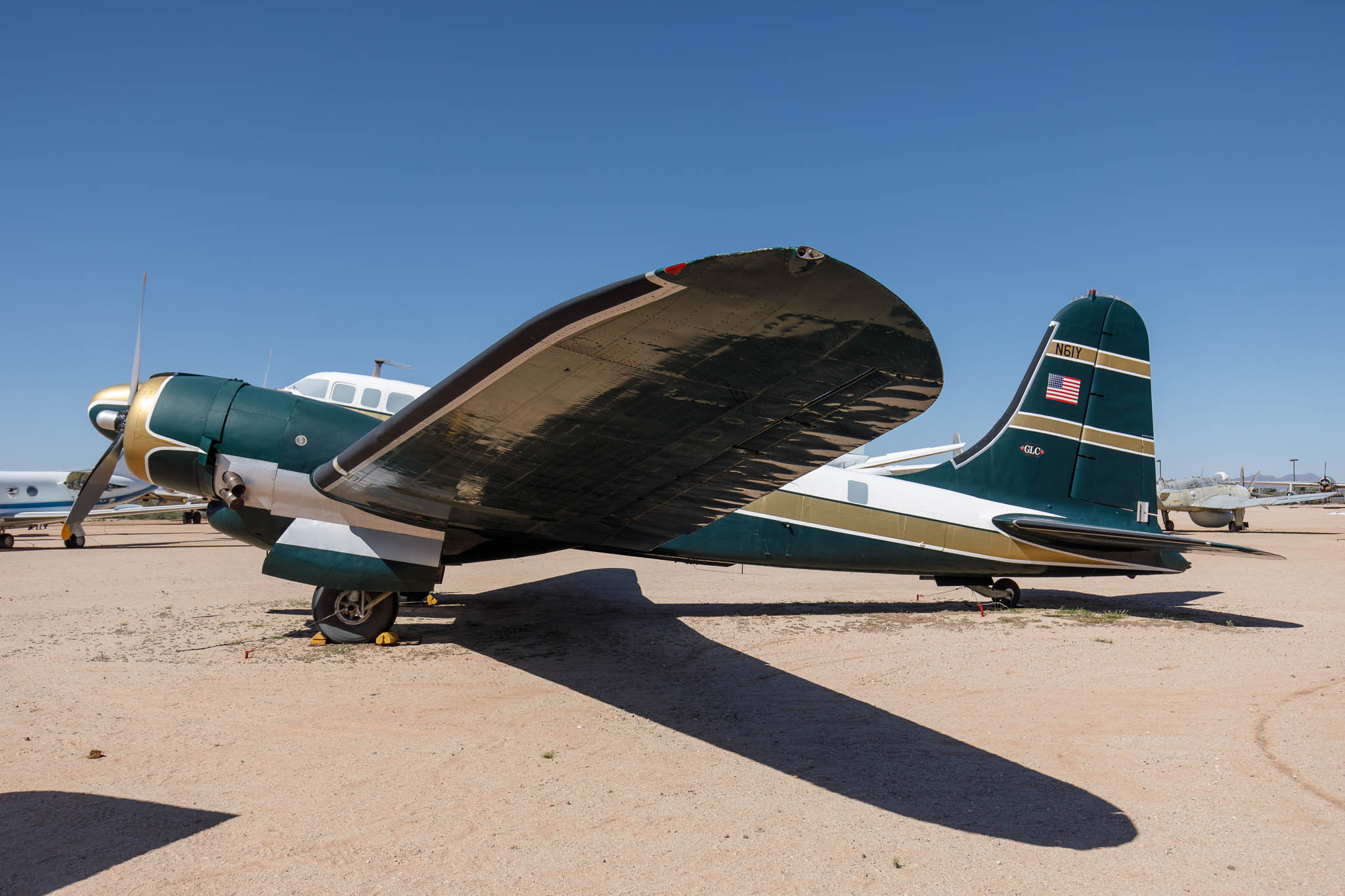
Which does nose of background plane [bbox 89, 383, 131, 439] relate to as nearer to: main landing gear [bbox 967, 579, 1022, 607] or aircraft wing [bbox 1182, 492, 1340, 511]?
main landing gear [bbox 967, 579, 1022, 607]

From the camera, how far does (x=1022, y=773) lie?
16.3 feet

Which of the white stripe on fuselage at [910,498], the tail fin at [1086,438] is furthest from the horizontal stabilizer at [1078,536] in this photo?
the tail fin at [1086,438]

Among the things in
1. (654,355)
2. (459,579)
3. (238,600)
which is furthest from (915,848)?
(459,579)

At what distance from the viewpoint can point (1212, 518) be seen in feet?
123

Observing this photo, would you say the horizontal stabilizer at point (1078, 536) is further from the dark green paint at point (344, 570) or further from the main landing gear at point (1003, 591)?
the dark green paint at point (344, 570)

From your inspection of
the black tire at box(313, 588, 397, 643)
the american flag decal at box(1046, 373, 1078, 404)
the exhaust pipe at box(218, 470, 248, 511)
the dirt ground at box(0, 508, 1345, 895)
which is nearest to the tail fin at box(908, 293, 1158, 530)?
the american flag decal at box(1046, 373, 1078, 404)

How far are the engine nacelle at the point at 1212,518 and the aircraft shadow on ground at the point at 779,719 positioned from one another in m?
37.1

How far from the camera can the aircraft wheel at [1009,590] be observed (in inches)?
460

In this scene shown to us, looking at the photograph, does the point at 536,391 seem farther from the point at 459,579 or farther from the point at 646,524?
the point at 459,579

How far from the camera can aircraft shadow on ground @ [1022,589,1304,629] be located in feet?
35.1

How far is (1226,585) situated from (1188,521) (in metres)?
42.3

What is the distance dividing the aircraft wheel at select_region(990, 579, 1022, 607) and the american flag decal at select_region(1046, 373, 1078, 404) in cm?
306

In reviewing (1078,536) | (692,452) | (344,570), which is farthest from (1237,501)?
(344,570)

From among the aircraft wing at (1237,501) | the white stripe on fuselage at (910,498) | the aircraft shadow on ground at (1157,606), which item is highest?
the aircraft wing at (1237,501)
